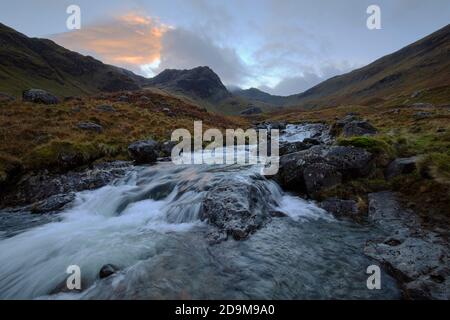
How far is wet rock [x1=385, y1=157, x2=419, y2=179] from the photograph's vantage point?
44.5ft

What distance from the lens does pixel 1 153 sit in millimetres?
16891

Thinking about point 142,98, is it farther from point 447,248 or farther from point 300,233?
point 447,248

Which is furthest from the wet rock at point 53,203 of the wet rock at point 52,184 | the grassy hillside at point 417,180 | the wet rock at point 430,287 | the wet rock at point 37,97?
the wet rock at point 37,97

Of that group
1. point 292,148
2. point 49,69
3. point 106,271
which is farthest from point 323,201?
point 49,69

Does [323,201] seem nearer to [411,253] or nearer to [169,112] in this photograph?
[411,253]

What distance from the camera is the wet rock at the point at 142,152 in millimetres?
20953

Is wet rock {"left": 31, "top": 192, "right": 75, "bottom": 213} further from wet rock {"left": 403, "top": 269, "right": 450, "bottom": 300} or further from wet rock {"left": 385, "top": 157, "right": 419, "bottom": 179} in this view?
wet rock {"left": 385, "top": 157, "right": 419, "bottom": 179}

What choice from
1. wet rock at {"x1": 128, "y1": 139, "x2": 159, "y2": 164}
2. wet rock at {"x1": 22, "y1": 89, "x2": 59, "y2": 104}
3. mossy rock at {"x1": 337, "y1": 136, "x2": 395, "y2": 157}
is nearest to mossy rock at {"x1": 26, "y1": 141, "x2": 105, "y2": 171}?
wet rock at {"x1": 128, "y1": 139, "x2": 159, "y2": 164}

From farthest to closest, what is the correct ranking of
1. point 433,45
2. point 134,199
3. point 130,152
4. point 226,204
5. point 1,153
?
point 433,45 → point 130,152 → point 1,153 → point 134,199 → point 226,204

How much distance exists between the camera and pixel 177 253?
9.13 metres

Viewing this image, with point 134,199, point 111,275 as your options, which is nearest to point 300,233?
point 111,275

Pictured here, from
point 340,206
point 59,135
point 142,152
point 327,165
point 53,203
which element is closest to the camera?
point 340,206

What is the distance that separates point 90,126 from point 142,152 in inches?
277

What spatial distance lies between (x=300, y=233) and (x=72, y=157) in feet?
47.2
